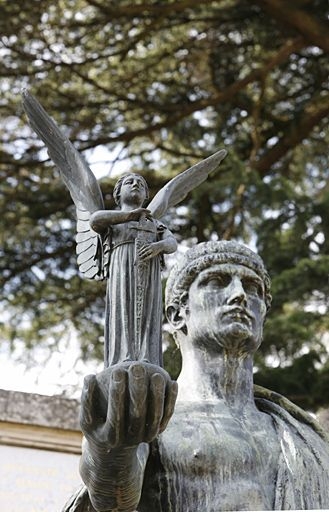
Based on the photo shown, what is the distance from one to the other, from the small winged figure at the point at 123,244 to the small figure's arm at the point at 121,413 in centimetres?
23

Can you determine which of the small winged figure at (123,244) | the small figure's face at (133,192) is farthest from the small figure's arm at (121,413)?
the small figure's face at (133,192)

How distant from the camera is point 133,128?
15836 millimetres

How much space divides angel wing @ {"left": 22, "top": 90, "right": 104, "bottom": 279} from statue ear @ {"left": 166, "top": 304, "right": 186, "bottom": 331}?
2.39 feet

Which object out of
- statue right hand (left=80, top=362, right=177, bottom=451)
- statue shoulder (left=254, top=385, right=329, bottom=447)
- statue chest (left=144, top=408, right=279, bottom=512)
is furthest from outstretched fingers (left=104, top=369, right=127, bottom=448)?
statue shoulder (left=254, top=385, right=329, bottom=447)

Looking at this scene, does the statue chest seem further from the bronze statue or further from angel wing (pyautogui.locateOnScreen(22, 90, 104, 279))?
angel wing (pyautogui.locateOnScreen(22, 90, 104, 279))

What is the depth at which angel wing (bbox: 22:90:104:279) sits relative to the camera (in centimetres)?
546

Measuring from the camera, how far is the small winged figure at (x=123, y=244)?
15.9 feet

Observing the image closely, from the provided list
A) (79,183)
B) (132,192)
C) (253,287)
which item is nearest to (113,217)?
(132,192)

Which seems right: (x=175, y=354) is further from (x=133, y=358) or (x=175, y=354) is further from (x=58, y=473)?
(x=133, y=358)

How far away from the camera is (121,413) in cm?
449

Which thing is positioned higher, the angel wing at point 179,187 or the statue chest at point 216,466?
the angel wing at point 179,187

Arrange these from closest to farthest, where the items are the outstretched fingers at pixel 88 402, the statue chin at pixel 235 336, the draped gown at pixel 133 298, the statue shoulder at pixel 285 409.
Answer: the outstretched fingers at pixel 88 402 < the draped gown at pixel 133 298 < the statue chin at pixel 235 336 < the statue shoulder at pixel 285 409

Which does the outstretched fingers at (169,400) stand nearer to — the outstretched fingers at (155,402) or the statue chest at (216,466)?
the outstretched fingers at (155,402)

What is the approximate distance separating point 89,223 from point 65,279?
9.87m
